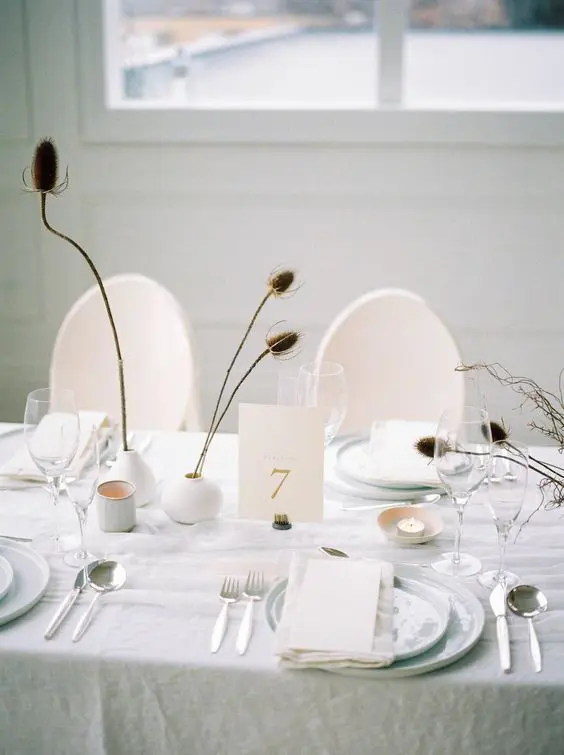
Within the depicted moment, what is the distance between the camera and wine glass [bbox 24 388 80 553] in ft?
4.50

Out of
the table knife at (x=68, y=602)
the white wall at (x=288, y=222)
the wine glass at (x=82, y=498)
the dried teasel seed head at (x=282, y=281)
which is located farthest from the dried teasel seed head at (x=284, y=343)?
the white wall at (x=288, y=222)

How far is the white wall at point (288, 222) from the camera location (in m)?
2.92

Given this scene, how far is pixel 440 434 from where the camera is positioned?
1.32m

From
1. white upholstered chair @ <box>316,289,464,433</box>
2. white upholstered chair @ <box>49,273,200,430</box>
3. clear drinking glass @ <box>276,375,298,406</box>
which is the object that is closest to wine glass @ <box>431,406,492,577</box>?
clear drinking glass @ <box>276,375,298,406</box>

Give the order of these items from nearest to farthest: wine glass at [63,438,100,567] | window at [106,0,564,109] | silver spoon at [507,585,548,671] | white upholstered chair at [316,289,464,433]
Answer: silver spoon at [507,585,548,671]
wine glass at [63,438,100,567]
white upholstered chair at [316,289,464,433]
window at [106,0,564,109]

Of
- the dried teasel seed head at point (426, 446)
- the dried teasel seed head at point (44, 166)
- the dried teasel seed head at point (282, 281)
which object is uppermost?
the dried teasel seed head at point (44, 166)

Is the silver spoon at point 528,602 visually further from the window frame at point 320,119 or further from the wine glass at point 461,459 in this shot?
the window frame at point 320,119

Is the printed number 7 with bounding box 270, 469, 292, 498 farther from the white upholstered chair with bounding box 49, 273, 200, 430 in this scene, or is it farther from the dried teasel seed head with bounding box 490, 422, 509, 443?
the white upholstered chair with bounding box 49, 273, 200, 430

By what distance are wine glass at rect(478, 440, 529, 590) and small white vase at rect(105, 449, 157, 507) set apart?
533mm

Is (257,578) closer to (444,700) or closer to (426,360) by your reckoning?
(444,700)

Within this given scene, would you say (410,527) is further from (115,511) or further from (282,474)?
(115,511)

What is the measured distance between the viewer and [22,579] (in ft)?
4.25

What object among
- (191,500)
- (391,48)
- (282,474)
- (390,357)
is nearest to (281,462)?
(282,474)

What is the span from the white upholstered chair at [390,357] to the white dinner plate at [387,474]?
0.43 m
